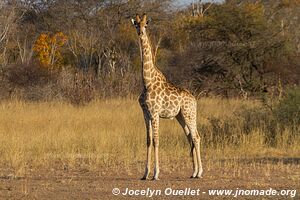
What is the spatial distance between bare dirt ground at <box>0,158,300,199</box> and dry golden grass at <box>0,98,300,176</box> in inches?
12.5

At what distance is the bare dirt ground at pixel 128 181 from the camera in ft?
27.6

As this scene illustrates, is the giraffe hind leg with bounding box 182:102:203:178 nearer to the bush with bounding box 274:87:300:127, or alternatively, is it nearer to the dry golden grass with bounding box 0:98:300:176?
the dry golden grass with bounding box 0:98:300:176

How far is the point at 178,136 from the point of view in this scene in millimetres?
13852

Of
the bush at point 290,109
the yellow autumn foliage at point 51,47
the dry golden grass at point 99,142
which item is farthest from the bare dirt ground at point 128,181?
the yellow autumn foliage at point 51,47

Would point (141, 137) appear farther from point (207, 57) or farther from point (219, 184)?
point (207, 57)

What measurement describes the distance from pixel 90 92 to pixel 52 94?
1520 millimetres

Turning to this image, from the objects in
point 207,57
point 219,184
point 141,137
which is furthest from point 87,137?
point 207,57

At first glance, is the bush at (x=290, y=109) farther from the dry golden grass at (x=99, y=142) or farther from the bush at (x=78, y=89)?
the bush at (x=78, y=89)

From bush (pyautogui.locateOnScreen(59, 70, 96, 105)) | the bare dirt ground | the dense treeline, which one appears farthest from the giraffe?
bush (pyautogui.locateOnScreen(59, 70, 96, 105))

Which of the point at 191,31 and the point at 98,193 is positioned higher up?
the point at 191,31

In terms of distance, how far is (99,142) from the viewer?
43.1ft

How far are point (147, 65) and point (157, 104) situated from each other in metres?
0.65

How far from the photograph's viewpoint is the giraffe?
31.3 feet

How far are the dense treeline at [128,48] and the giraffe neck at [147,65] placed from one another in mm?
7590
